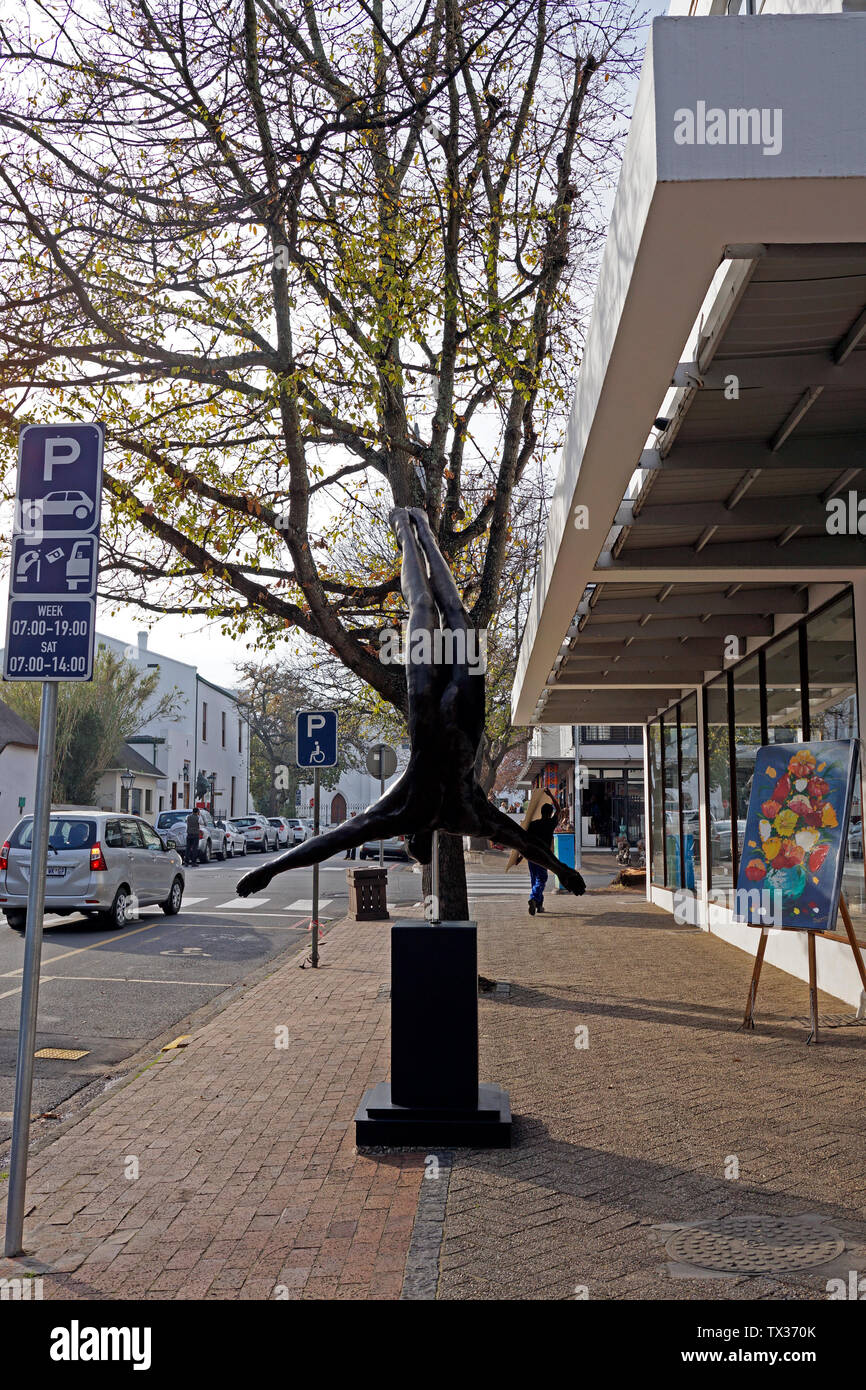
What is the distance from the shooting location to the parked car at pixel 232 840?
40.0 m

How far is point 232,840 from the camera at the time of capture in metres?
40.8

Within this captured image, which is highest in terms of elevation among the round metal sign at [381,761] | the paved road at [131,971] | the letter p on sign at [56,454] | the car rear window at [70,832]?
the letter p on sign at [56,454]

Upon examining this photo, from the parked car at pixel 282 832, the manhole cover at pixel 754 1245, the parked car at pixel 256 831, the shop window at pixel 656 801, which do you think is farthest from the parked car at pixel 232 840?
the manhole cover at pixel 754 1245

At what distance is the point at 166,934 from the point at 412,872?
1608 centimetres

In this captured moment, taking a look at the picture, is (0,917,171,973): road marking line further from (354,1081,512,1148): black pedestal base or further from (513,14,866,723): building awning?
(513,14,866,723): building awning

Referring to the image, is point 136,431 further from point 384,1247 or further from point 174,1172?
point 384,1247

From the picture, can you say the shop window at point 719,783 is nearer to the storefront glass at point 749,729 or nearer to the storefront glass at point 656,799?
the storefront glass at point 749,729

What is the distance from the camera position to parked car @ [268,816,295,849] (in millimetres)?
48781

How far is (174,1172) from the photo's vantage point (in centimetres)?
534

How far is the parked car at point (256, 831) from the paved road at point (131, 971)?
21.6m

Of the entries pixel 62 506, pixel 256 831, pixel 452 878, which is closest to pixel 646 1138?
pixel 62 506

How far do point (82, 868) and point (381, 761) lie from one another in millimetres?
5378

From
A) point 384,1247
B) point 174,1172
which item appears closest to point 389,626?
point 174,1172
